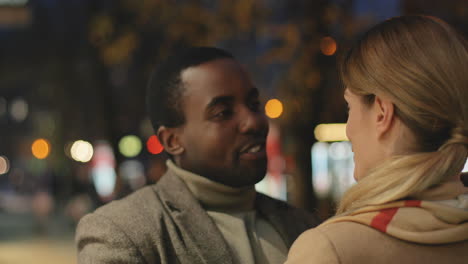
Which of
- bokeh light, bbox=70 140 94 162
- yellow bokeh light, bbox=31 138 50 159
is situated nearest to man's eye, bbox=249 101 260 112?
bokeh light, bbox=70 140 94 162

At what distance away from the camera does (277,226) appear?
110 inches

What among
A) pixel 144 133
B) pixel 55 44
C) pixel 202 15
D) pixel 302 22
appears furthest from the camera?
pixel 144 133

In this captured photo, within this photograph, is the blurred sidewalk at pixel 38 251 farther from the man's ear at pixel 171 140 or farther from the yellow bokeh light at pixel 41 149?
the yellow bokeh light at pixel 41 149

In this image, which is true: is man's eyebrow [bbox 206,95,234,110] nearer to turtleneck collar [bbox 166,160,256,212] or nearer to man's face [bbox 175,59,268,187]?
man's face [bbox 175,59,268,187]

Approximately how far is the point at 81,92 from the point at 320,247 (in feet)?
57.7

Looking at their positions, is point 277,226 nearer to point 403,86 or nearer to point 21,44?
point 403,86

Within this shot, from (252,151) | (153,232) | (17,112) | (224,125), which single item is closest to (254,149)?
(252,151)

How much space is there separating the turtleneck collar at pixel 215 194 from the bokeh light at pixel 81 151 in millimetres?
27361

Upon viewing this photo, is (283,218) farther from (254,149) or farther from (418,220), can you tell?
(418,220)

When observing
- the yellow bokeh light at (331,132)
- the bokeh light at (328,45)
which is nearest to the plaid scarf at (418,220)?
the bokeh light at (328,45)

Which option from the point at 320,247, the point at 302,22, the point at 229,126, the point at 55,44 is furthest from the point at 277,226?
the point at 55,44

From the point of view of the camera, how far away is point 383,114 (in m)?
1.86

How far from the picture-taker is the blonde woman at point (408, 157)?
1757mm

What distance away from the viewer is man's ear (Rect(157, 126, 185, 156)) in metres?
2.81
